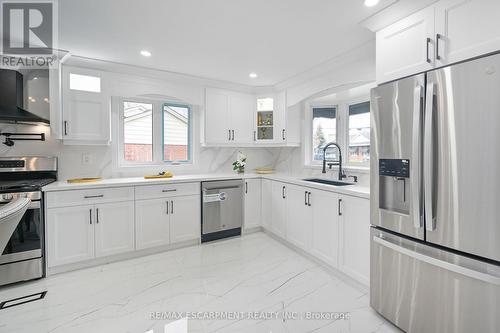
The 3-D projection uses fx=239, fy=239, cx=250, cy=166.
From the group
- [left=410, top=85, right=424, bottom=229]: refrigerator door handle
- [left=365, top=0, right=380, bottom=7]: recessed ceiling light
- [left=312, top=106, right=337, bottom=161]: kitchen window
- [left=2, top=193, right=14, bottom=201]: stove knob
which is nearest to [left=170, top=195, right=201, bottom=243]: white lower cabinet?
[left=2, top=193, right=14, bottom=201]: stove knob

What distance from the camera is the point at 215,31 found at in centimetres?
211

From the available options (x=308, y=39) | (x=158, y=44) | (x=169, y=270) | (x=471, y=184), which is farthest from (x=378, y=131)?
(x=169, y=270)

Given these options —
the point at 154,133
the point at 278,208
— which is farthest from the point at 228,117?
the point at 278,208

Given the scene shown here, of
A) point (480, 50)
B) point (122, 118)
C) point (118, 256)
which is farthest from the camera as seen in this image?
point (122, 118)

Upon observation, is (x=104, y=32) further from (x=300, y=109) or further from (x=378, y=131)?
(x=300, y=109)

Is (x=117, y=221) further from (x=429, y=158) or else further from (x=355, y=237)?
(x=429, y=158)

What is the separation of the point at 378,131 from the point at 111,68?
3.06 metres

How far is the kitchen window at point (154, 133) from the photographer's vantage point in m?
3.36

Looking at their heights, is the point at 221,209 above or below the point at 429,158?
below

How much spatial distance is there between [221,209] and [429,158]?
257cm

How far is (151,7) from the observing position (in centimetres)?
177

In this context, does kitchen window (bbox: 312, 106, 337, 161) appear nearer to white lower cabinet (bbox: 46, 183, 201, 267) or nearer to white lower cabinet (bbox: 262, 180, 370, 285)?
white lower cabinet (bbox: 262, 180, 370, 285)

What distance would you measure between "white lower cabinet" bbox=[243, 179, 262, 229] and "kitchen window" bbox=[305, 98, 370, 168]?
0.89 metres

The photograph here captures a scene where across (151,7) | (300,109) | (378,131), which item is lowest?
(378,131)
